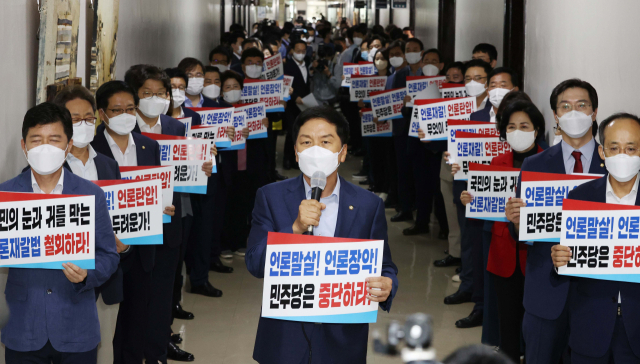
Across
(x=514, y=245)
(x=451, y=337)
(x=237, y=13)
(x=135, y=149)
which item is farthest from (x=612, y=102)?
(x=237, y=13)

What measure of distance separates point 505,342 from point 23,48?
3.55 meters

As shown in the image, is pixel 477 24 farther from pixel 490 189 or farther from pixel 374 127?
pixel 490 189

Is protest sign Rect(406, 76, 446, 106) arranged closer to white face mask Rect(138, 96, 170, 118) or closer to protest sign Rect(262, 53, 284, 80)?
protest sign Rect(262, 53, 284, 80)

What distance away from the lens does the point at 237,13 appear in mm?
23016

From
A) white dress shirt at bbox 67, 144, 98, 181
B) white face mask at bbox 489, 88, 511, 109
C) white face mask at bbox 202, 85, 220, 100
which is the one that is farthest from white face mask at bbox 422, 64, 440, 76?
white dress shirt at bbox 67, 144, 98, 181

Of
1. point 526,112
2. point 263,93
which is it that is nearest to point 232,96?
point 263,93

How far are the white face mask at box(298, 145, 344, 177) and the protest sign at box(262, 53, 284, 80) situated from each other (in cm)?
849

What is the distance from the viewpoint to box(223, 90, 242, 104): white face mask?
25.9ft

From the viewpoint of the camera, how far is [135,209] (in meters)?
3.94

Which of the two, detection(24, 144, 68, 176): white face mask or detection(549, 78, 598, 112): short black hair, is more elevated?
detection(549, 78, 598, 112): short black hair

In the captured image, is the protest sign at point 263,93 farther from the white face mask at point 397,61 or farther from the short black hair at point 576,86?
the short black hair at point 576,86

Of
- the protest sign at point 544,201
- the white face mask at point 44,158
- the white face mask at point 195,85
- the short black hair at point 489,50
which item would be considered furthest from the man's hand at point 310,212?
the short black hair at point 489,50

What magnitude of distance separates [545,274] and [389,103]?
566 cm

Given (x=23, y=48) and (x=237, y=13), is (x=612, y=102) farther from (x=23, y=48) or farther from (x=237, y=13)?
(x=237, y=13)
